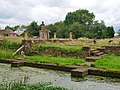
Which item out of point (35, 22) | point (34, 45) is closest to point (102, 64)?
point (34, 45)

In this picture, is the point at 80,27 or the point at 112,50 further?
the point at 80,27

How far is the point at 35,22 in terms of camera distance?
6362 cm

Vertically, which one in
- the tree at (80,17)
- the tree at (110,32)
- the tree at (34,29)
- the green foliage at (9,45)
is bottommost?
the green foliage at (9,45)

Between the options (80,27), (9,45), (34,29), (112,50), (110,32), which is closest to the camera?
(112,50)

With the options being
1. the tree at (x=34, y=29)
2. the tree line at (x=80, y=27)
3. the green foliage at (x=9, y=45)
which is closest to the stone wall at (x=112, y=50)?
the green foliage at (x=9, y=45)

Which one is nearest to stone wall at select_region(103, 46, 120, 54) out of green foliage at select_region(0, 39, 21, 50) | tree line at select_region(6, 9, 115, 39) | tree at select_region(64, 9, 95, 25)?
green foliage at select_region(0, 39, 21, 50)

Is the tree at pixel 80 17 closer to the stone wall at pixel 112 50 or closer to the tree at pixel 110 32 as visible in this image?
the tree at pixel 110 32

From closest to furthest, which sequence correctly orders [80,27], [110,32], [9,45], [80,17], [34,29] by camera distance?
[9,45] < [110,32] < [34,29] < [80,27] < [80,17]

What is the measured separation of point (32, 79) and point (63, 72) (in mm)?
2425

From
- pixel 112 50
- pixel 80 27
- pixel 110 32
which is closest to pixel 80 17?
pixel 80 27

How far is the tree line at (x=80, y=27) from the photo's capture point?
5708 centimetres

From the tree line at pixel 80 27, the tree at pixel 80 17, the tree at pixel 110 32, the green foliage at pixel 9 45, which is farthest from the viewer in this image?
the tree at pixel 80 17

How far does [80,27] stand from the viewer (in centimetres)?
6481

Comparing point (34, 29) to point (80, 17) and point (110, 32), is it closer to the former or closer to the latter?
point (110, 32)
